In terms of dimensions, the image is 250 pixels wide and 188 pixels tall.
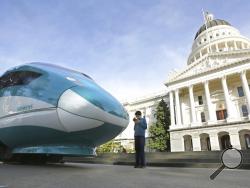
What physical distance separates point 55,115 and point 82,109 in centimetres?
63

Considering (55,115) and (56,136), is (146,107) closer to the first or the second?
(56,136)

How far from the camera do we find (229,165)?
7.02 ft

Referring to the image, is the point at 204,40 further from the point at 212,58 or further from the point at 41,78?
the point at 41,78

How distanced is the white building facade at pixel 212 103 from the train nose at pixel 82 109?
33.7 meters

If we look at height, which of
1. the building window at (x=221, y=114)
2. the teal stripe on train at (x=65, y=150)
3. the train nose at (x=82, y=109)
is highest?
the building window at (x=221, y=114)

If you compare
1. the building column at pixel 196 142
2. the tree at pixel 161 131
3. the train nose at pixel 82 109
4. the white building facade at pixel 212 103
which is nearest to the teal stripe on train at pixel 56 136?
the train nose at pixel 82 109

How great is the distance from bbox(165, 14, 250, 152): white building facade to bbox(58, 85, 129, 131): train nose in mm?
33678

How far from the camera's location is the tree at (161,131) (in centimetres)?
4312

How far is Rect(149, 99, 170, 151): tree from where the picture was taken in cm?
4312

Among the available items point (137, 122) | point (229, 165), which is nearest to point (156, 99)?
point (137, 122)

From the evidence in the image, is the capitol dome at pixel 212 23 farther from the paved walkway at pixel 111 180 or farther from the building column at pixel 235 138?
the paved walkway at pixel 111 180

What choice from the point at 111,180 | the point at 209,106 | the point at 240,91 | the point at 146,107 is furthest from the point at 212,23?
the point at 111,180

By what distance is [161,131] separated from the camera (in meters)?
44.2

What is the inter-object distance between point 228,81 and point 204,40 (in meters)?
24.9
